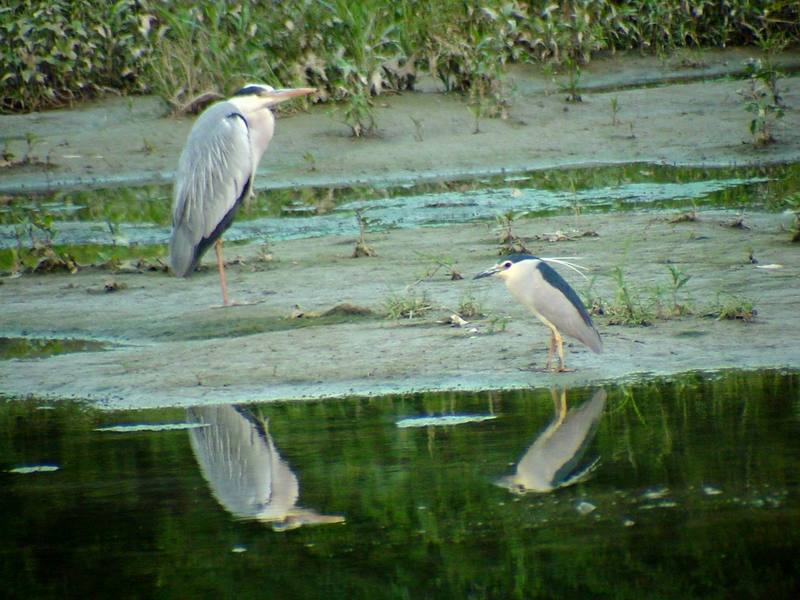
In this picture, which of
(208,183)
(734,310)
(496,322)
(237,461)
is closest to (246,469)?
(237,461)

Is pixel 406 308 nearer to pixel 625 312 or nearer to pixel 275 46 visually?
pixel 625 312

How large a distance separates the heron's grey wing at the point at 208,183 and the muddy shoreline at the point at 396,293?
0.94ft

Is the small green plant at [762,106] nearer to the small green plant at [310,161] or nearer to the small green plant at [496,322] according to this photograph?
the small green plant at [310,161]

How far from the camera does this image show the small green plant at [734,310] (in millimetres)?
6152

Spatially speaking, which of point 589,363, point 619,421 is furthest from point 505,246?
point 619,421

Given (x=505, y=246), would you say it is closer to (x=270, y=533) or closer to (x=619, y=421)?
(x=619, y=421)

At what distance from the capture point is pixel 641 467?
427 centimetres

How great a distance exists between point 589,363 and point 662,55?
13.3 metres

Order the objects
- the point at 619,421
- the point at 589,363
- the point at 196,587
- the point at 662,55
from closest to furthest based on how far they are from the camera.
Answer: the point at 196,587 → the point at 619,421 → the point at 589,363 → the point at 662,55

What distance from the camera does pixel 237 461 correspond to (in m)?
4.71

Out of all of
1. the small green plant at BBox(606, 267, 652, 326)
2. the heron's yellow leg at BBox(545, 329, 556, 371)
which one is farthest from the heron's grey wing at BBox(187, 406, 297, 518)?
the small green plant at BBox(606, 267, 652, 326)

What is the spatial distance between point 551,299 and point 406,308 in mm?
1206

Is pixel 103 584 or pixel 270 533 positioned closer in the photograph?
pixel 103 584

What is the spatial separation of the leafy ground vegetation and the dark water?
813cm
